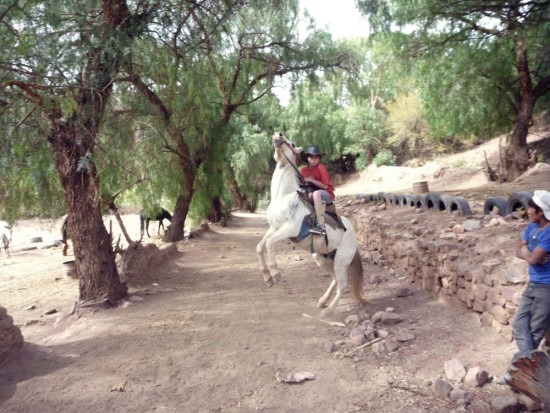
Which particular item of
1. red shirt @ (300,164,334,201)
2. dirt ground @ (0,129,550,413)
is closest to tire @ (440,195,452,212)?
dirt ground @ (0,129,550,413)

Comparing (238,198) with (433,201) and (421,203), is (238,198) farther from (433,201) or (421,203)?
(433,201)

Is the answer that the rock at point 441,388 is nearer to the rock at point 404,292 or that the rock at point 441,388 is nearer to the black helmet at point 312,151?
the rock at point 404,292

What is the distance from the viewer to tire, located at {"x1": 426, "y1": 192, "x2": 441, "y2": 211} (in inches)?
285

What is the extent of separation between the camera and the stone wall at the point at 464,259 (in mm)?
3734

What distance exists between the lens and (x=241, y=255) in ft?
34.5

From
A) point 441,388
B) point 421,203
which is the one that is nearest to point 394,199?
point 421,203

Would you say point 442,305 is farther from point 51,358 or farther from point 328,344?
point 51,358

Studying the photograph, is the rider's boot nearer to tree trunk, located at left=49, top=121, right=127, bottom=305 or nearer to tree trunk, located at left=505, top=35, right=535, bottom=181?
tree trunk, located at left=49, top=121, right=127, bottom=305

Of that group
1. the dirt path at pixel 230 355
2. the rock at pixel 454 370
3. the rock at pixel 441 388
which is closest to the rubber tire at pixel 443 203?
the dirt path at pixel 230 355

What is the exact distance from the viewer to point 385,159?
28656mm

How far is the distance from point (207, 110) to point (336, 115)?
71.7 ft

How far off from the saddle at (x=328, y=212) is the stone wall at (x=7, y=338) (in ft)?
12.3

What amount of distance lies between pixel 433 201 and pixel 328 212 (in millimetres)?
3173

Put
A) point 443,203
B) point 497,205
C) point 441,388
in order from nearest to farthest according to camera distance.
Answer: point 441,388
point 497,205
point 443,203
